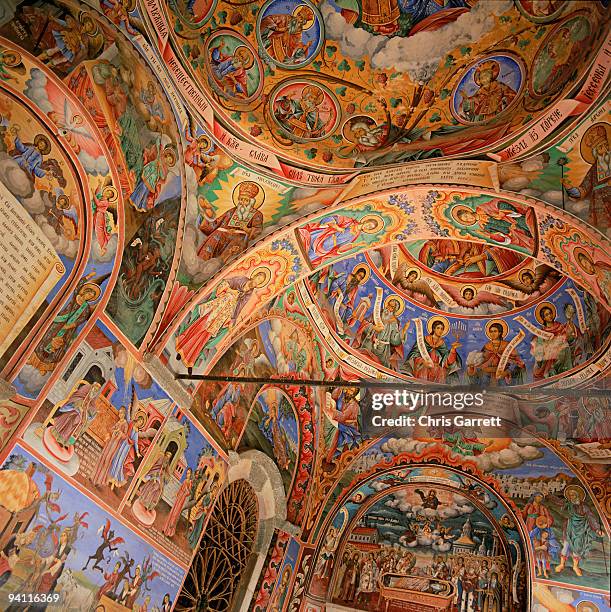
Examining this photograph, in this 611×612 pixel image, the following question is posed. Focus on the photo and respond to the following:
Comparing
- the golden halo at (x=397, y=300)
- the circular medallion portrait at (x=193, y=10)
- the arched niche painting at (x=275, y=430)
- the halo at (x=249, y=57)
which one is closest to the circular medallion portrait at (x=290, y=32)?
the halo at (x=249, y=57)

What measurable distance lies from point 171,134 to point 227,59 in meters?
1.27

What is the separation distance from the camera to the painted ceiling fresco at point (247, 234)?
750 cm

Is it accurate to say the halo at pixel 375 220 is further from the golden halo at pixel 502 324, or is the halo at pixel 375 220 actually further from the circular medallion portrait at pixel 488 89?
the golden halo at pixel 502 324

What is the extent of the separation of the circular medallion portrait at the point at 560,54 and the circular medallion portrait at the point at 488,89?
238 millimetres

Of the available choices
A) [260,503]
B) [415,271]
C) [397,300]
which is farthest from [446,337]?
[260,503]

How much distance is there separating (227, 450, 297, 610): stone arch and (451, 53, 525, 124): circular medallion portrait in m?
7.28

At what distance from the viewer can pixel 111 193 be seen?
839cm

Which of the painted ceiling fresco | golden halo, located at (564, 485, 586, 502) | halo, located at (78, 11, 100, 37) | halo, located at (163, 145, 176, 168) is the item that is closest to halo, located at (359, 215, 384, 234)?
the painted ceiling fresco

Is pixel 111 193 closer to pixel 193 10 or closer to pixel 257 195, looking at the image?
pixel 257 195

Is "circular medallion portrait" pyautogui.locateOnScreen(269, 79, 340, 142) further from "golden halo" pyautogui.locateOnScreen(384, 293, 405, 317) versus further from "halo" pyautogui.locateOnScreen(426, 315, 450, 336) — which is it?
"halo" pyautogui.locateOnScreen(426, 315, 450, 336)

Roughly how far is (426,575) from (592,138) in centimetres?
1109

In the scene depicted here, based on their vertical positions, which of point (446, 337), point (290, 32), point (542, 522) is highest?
point (446, 337)

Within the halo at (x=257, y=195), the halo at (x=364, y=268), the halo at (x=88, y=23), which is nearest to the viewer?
the halo at (x=88, y=23)

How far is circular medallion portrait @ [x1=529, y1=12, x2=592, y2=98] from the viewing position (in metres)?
7.62
